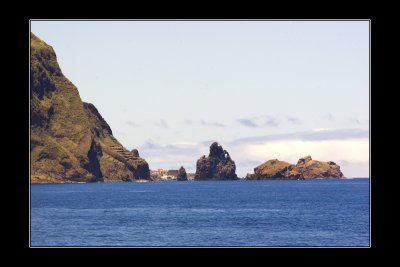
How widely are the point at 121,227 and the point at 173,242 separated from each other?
21961 mm

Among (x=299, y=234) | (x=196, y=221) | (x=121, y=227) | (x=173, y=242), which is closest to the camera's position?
(x=173, y=242)
